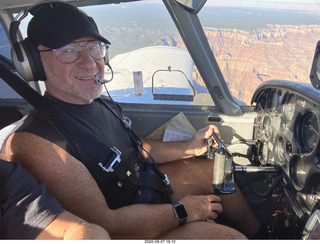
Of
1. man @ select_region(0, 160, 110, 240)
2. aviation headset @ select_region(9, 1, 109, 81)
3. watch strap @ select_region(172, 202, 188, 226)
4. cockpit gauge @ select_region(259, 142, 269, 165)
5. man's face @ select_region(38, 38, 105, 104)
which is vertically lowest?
cockpit gauge @ select_region(259, 142, 269, 165)

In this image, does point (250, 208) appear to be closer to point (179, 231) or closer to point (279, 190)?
point (279, 190)

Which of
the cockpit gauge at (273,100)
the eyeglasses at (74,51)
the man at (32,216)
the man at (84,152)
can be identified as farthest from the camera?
the cockpit gauge at (273,100)

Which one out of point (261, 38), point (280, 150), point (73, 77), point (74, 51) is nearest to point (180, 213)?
point (280, 150)

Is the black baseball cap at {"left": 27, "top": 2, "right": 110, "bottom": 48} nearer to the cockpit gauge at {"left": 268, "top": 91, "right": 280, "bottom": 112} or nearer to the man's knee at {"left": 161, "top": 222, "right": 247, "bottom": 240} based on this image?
the man's knee at {"left": 161, "top": 222, "right": 247, "bottom": 240}

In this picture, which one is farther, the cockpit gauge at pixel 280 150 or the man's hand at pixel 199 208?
the cockpit gauge at pixel 280 150

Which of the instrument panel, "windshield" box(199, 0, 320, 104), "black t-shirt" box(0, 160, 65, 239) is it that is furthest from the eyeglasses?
the instrument panel

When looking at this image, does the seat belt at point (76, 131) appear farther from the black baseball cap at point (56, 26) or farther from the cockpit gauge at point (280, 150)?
the cockpit gauge at point (280, 150)

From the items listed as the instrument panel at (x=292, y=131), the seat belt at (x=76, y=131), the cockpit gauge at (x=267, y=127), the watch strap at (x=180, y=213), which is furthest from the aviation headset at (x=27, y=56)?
the cockpit gauge at (x=267, y=127)
